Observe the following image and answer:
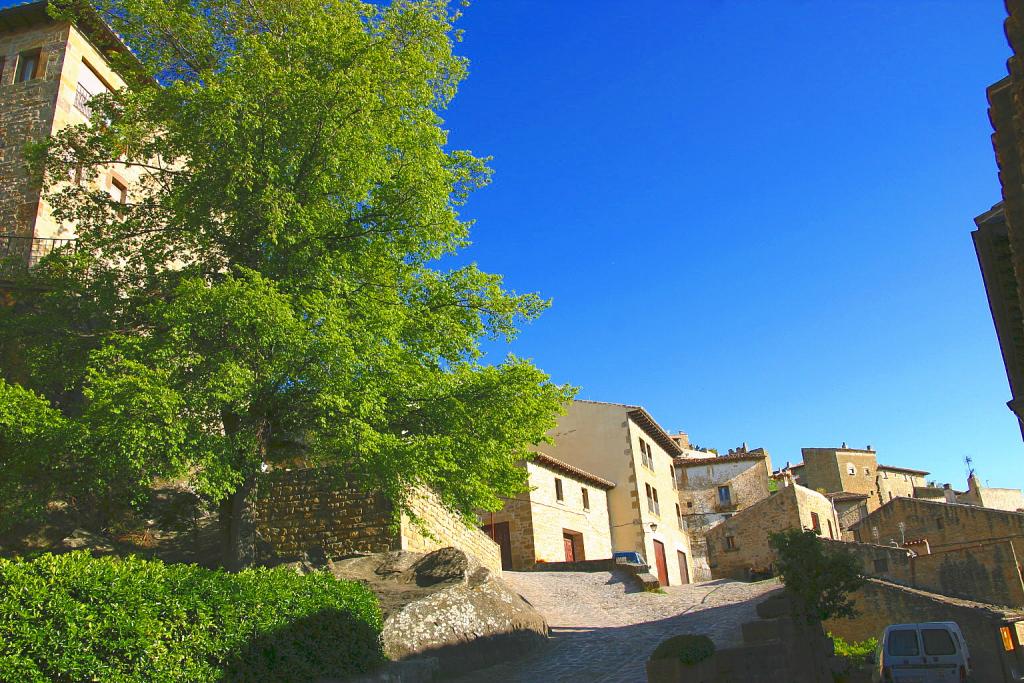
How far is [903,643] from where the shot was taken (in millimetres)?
14859

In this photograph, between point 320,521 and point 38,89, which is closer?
point 320,521

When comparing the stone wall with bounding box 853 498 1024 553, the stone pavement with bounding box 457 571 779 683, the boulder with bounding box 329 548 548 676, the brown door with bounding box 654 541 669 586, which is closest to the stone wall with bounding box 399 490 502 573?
the boulder with bounding box 329 548 548 676

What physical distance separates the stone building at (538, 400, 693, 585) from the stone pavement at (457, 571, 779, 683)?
8.04 meters

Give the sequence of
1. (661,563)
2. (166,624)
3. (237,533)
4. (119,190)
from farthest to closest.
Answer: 1. (661,563)
2. (119,190)
3. (237,533)
4. (166,624)

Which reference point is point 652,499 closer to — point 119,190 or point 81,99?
point 119,190

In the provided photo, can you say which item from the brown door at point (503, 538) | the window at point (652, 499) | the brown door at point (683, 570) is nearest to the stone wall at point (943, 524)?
the brown door at point (683, 570)

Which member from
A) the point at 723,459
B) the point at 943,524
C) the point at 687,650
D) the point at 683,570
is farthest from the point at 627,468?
the point at 687,650

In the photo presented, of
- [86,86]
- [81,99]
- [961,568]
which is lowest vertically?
[961,568]

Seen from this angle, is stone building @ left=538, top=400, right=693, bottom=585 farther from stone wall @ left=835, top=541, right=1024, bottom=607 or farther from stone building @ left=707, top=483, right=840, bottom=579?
stone wall @ left=835, top=541, right=1024, bottom=607

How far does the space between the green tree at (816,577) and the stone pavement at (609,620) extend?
1.55m

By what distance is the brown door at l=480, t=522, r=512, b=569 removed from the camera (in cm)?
3066

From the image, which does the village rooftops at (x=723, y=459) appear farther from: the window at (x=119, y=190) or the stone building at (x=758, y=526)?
the window at (x=119, y=190)

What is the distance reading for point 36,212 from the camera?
848 inches

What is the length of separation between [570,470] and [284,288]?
23131 mm
